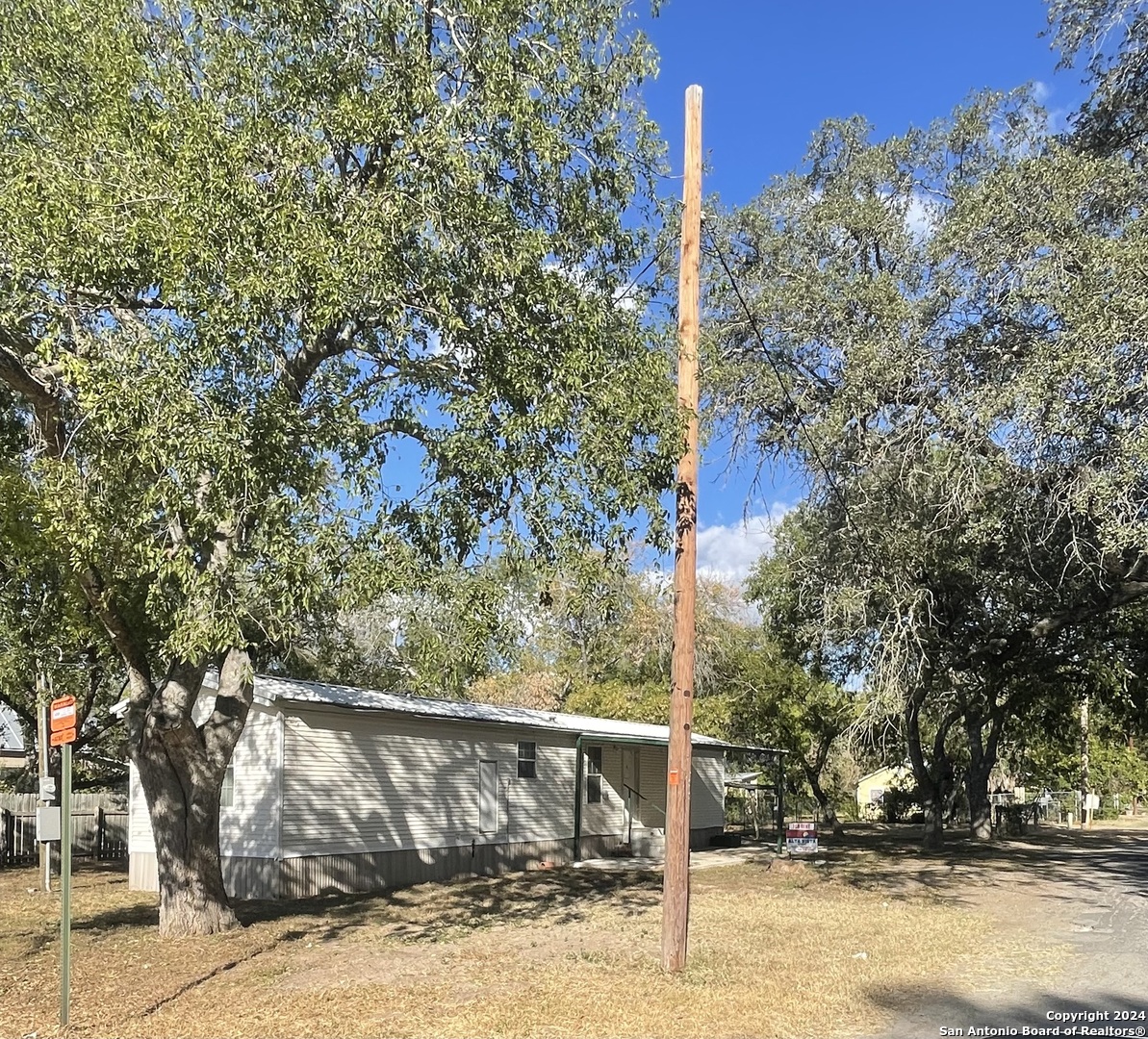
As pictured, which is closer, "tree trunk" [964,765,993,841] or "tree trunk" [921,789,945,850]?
"tree trunk" [921,789,945,850]

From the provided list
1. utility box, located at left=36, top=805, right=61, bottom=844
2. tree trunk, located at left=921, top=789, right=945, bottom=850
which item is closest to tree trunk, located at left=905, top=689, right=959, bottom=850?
tree trunk, located at left=921, top=789, right=945, bottom=850

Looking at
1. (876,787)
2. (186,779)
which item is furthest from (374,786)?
(876,787)

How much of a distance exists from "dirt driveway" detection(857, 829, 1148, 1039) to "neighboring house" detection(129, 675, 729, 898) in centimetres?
678

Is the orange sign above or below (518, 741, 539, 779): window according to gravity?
above

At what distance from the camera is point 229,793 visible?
1709 centimetres

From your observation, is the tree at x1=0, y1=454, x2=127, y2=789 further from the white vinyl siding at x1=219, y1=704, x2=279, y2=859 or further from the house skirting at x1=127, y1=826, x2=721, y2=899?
the house skirting at x1=127, y1=826, x2=721, y2=899

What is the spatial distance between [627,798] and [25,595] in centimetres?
1568

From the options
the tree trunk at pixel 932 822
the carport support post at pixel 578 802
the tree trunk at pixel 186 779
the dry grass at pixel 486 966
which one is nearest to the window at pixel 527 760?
the carport support post at pixel 578 802

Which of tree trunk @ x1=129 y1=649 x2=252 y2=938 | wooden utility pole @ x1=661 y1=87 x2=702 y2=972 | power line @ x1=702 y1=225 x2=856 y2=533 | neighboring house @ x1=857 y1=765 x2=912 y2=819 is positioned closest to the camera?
wooden utility pole @ x1=661 y1=87 x2=702 y2=972

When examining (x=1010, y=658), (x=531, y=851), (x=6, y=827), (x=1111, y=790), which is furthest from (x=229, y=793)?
(x=1111, y=790)

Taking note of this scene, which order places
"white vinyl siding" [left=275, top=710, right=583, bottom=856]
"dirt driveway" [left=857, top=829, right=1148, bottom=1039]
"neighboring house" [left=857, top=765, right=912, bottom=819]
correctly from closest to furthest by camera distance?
1. "dirt driveway" [left=857, top=829, right=1148, bottom=1039]
2. "white vinyl siding" [left=275, top=710, right=583, bottom=856]
3. "neighboring house" [left=857, top=765, right=912, bottom=819]

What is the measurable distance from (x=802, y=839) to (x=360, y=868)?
9287mm

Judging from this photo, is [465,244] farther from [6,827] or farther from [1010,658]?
[6,827]

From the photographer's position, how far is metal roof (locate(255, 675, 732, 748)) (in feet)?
55.3
